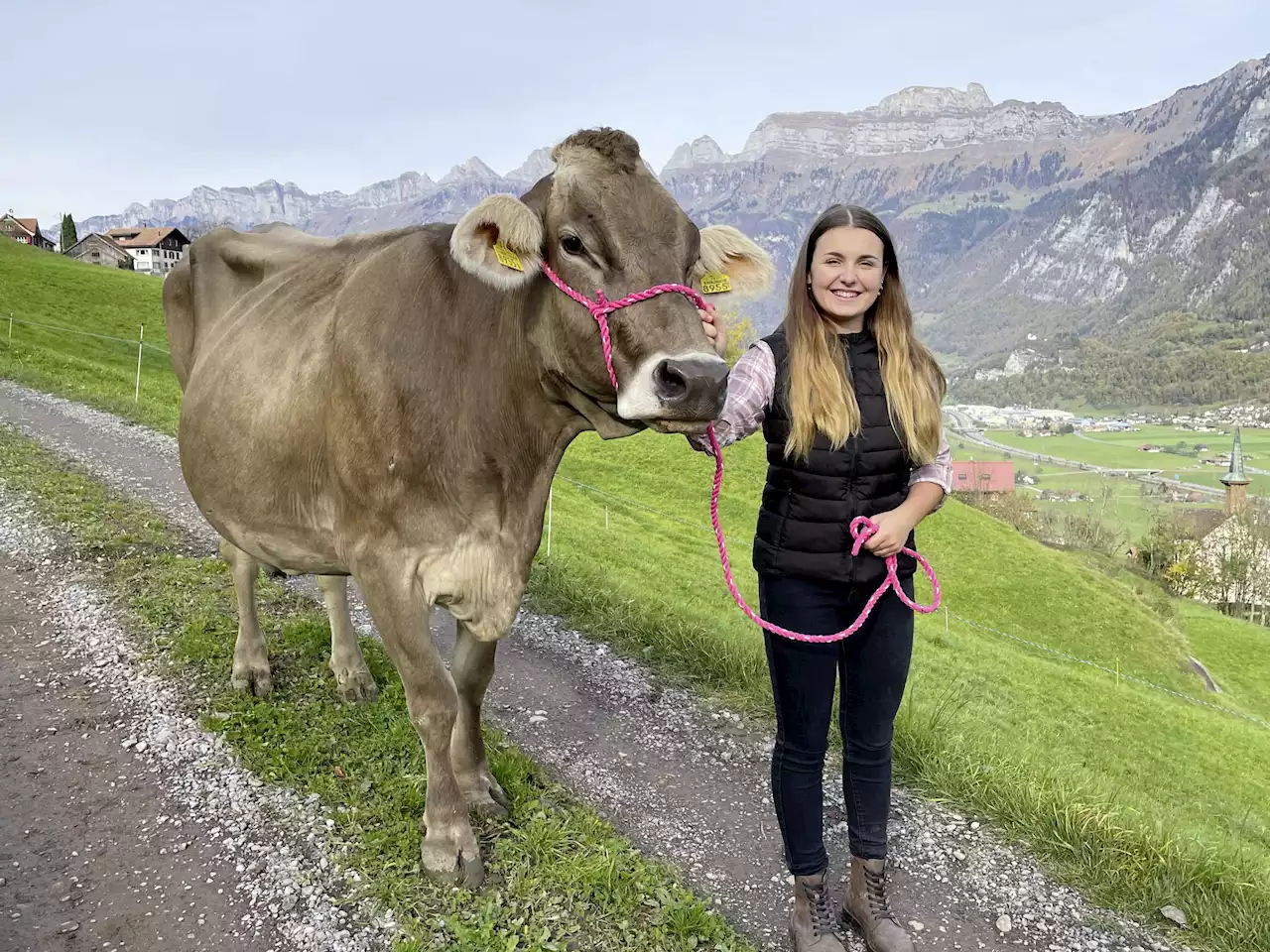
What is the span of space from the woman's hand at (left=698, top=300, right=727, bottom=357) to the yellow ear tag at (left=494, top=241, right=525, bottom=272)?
73 centimetres

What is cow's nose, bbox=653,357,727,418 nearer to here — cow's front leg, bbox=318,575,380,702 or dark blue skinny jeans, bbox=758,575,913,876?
dark blue skinny jeans, bbox=758,575,913,876

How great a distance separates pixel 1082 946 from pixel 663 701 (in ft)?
9.83

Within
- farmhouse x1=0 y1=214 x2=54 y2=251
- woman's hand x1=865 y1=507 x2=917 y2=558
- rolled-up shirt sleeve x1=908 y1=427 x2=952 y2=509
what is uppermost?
farmhouse x1=0 y1=214 x2=54 y2=251

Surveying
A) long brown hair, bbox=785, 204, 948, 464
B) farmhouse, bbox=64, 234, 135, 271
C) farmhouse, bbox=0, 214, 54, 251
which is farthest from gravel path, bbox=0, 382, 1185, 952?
farmhouse, bbox=64, 234, 135, 271

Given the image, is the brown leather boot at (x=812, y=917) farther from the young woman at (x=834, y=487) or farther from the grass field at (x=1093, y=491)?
the grass field at (x=1093, y=491)

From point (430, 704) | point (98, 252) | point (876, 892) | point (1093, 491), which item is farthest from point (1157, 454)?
point (430, 704)

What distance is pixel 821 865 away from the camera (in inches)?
140

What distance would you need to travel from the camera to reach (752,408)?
3170 mm

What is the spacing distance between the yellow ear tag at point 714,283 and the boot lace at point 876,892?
8.79 ft

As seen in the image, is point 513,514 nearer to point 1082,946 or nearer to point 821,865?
point 821,865

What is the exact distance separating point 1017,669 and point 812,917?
17742mm

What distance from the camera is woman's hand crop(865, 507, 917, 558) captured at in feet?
10.5

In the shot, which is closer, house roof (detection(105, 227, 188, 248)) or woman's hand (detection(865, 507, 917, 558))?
woman's hand (detection(865, 507, 917, 558))

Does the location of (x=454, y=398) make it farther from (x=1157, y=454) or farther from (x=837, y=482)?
(x=1157, y=454)
